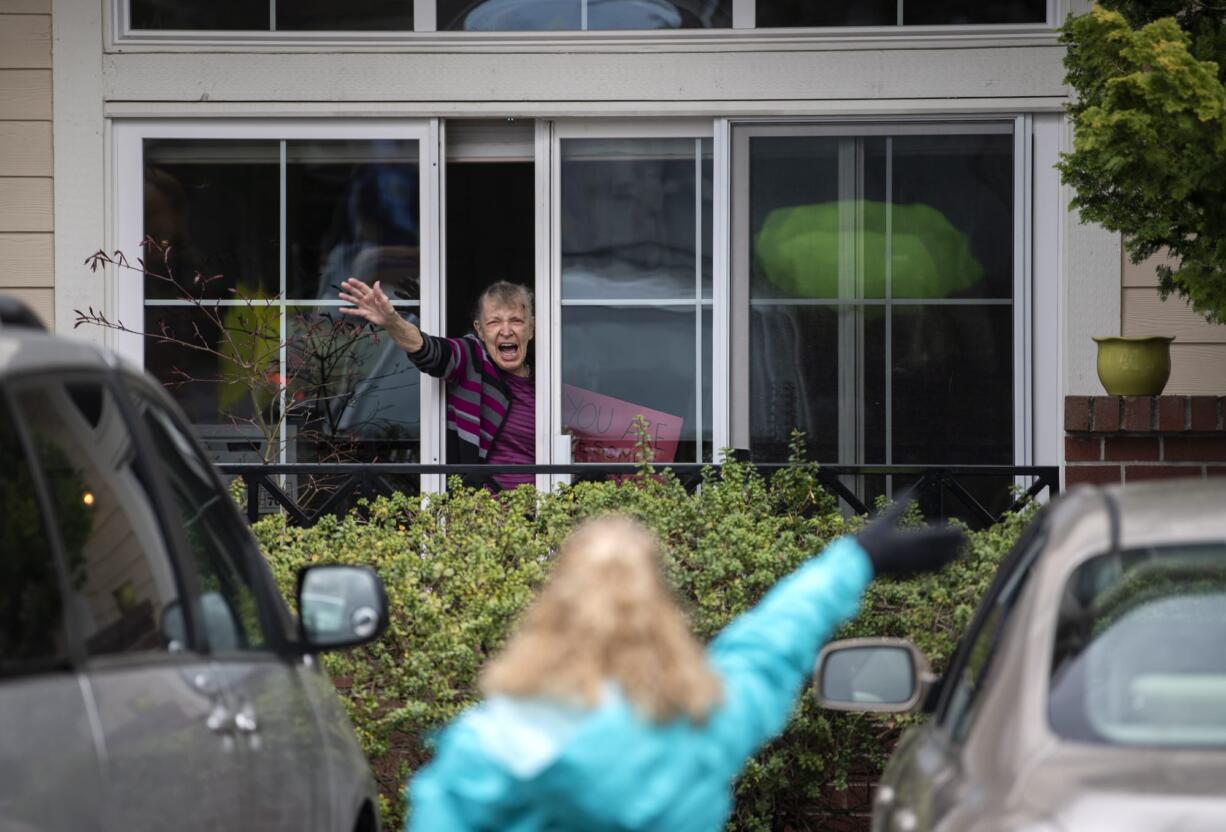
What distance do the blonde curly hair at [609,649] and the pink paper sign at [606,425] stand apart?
6112 mm

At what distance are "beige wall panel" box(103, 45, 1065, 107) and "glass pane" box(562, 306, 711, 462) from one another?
44.1 inches

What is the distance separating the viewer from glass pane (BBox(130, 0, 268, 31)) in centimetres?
859

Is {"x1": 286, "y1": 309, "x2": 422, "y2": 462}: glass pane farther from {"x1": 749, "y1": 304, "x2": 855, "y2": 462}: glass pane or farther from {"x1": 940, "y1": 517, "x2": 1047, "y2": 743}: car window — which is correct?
{"x1": 940, "y1": 517, "x2": 1047, "y2": 743}: car window

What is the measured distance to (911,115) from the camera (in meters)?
8.48

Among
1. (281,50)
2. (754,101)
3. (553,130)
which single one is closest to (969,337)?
(754,101)

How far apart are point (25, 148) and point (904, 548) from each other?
6.67 metres

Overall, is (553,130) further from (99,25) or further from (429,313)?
(99,25)

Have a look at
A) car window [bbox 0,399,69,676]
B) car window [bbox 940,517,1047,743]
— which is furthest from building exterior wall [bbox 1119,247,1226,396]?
car window [bbox 0,399,69,676]

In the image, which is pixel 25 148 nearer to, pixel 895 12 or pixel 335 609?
pixel 895 12

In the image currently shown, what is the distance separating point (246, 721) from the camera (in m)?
3.24

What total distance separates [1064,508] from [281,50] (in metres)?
6.34

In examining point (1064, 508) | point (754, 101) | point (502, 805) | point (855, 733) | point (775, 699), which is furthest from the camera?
point (754, 101)

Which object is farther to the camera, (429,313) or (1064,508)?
(429,313)

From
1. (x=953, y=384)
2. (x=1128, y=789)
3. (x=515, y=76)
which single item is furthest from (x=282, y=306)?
(x=1128, y=789)
